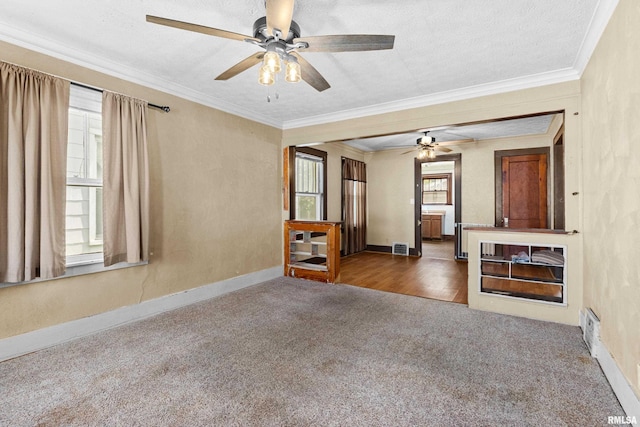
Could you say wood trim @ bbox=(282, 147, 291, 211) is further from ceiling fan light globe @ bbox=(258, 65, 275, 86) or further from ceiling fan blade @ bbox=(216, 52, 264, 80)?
ceiling fan light globe @ bbox=(258, 65, 275, 86)

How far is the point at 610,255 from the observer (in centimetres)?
206

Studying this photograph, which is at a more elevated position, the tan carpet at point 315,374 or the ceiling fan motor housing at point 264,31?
the ceiling fan motor housing at point 264,31

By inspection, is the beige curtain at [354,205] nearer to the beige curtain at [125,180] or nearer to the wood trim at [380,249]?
the wood trim at [380,249]

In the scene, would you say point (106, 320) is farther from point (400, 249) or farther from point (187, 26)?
point (400, 249)

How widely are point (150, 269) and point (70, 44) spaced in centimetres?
228

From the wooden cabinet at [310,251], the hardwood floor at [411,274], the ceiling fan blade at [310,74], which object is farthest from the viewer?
the wooden cabinet at [310,251]

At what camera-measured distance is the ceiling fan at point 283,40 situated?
5.61 feet

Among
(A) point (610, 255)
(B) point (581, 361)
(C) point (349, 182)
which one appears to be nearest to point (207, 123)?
(C) point (349, 182)

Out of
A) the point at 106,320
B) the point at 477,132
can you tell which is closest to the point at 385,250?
the point at 477,132

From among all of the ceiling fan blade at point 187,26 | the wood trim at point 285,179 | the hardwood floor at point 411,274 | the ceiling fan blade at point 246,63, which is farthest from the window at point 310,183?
the ceiling fan blade at point 187,26

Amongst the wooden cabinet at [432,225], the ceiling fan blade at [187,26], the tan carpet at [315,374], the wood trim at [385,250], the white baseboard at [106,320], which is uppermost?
the ceiling fan blade at [187,26]

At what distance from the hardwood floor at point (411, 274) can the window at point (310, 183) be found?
50.6 inches

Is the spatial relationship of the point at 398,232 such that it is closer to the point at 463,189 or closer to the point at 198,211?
the point at 463,189

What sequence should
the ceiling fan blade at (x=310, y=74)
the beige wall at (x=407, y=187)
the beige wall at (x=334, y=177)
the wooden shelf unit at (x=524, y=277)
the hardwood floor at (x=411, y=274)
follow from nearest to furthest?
the ceiling fan blade at (x=310, y=74)
the wooden shelf unit at (x=524, y=277)
the hardwood floor at (x=411, y=274)
the beige wall at (x=407, y=187)
the beige wall at (x=334, y=177)
